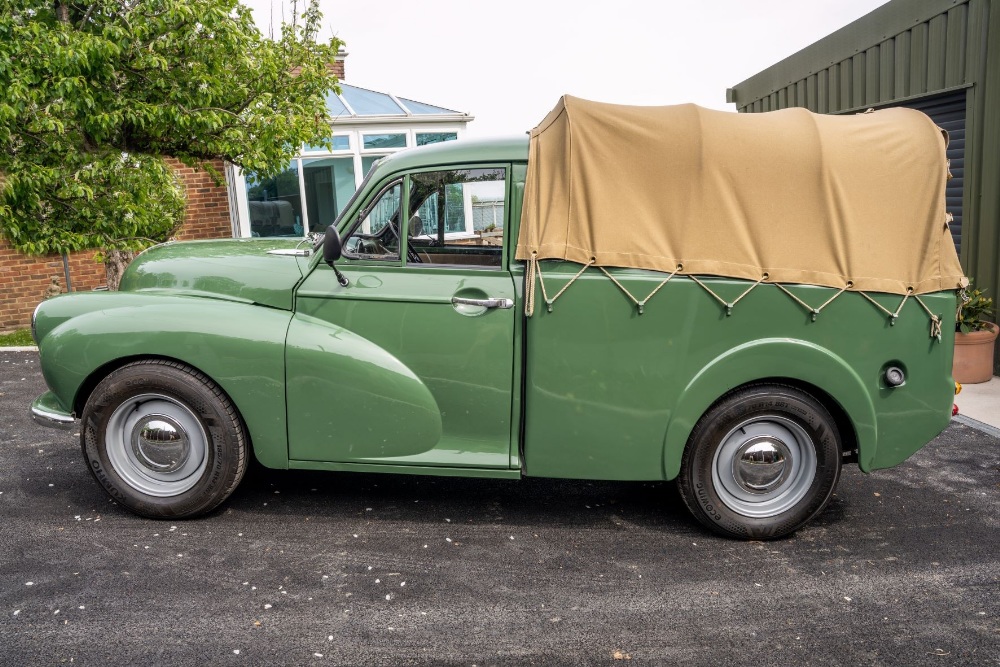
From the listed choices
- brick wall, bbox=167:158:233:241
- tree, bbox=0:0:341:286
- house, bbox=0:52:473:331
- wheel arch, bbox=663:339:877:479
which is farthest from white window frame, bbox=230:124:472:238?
wheel arch, bbox=663:339:877:479

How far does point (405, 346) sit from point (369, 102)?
40.8 feet

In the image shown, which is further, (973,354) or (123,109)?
(123,109)

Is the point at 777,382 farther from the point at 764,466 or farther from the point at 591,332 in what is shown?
the point at 591,332

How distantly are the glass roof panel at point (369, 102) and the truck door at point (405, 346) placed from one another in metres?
10.8

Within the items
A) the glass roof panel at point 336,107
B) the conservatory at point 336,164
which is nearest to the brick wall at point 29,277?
the conservatory at point 336,164

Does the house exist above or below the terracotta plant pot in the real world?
above

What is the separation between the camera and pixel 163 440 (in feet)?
14.2

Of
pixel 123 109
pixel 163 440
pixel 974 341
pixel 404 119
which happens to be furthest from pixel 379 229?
pixel 404 119

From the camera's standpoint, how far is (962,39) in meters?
7.70

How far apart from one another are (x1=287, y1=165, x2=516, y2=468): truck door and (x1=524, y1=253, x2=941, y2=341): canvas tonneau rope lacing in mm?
135

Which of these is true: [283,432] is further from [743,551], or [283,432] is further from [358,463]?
[743,551]

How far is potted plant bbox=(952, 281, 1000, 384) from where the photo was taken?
24.3ft

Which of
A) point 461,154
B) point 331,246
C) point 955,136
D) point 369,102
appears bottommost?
point 331,246

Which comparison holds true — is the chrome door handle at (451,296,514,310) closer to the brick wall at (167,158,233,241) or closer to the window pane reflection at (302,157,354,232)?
the brick wall at (167,158,233,241)
